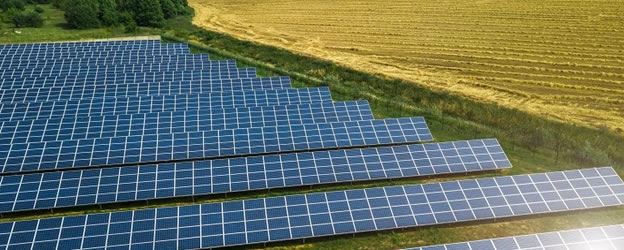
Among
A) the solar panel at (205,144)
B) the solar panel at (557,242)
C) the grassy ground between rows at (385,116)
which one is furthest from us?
the solar panel at (205,144)

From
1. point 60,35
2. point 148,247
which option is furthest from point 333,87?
point 60,35

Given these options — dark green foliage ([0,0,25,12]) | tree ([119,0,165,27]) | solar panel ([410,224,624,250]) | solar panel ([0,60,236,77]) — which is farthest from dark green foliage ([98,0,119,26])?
solar panel ([410,224,624,250])

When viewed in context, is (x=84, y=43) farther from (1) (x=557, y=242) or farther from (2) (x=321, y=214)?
(1) (x=557, y=242)

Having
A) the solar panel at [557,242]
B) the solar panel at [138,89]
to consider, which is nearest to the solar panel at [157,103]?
the solar panel at [138,89]

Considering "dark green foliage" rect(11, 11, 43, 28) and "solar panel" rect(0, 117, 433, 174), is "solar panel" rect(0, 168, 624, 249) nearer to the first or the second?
"solar panel" rect(0, 117, 433, 174)

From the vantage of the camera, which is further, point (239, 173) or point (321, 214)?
point (239, 173)

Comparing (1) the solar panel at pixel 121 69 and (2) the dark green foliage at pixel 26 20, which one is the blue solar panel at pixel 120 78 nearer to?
(1) the solar panel at pixel 121 69

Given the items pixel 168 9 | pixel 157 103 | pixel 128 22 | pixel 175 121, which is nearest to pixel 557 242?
pixel 175 121
